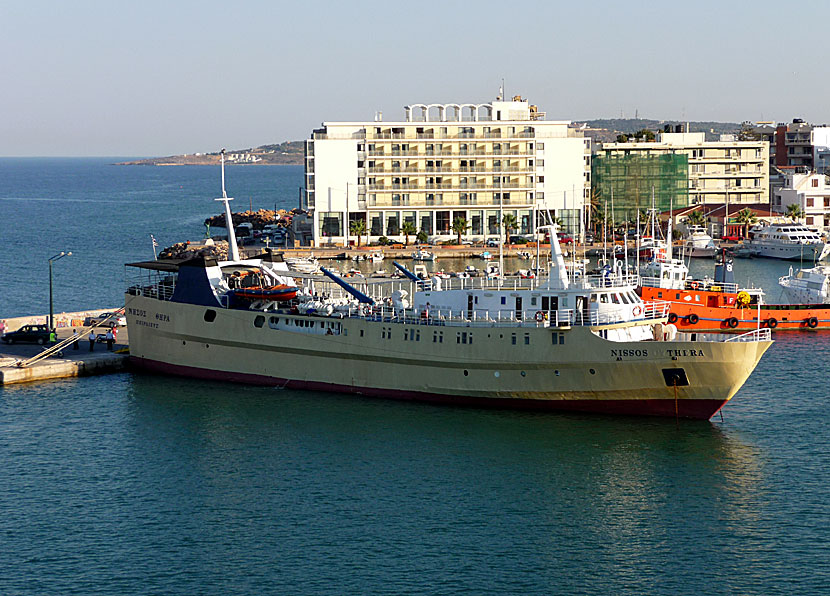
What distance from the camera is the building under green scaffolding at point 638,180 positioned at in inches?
5039

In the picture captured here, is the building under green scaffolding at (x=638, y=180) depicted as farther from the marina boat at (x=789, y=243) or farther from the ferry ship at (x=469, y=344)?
the ferry ship at (x=469, y=344)

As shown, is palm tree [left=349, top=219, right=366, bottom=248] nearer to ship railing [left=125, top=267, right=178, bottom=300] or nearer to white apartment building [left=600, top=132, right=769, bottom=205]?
white apartment building [left=600, top=132, right=769, bottom=205]

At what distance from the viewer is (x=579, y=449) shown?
42031mm

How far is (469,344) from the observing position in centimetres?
4662

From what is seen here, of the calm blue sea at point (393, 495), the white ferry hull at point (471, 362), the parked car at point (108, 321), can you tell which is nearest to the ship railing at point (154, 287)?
the white ferry hull at point (471, 362)

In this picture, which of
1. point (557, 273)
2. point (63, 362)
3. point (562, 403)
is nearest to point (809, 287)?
point (557, 273)

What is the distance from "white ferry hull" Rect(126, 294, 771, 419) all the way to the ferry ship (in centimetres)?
6

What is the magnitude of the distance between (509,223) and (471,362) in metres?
70.6

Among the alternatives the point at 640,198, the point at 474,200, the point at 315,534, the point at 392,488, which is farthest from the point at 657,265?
the point at 640,198

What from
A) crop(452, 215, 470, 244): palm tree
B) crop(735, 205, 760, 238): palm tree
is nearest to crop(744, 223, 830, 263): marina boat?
crop(735, 205, 760, 238): palm tree

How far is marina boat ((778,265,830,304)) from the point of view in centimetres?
7112

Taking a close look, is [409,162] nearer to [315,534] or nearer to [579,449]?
[579,449]

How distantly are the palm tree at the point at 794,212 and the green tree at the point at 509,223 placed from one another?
3120 cm

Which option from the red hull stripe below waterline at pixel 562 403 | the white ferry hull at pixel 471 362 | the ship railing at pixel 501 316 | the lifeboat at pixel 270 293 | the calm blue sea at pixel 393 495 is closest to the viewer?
the calm blue sea at pixel 393 495
